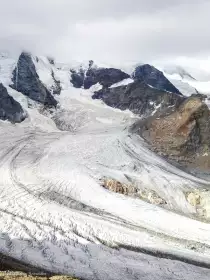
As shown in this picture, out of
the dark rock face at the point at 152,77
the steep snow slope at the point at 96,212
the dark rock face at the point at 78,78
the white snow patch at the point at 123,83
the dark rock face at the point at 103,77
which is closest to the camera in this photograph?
the steep snow slope at the point at 96,212

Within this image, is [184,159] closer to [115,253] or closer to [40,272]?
[115,253]

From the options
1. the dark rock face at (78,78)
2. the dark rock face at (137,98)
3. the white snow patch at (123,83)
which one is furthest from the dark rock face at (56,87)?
the white snow patch at (123,83)

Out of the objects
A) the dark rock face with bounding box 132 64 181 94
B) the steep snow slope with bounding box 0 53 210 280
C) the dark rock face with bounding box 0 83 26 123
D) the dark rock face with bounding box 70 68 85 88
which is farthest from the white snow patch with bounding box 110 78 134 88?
the steep snow slope with bounding box 0 53 210 280

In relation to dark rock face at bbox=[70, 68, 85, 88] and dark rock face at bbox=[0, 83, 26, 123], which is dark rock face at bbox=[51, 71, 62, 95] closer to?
dark rock face at bbox=[70, 68, 85, 88]

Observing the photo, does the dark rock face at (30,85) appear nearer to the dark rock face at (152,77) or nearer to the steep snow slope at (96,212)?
the steep snow slope at (96,212)

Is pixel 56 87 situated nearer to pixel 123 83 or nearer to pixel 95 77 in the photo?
pixel 95 77

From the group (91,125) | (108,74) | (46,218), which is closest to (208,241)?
(46,218)
